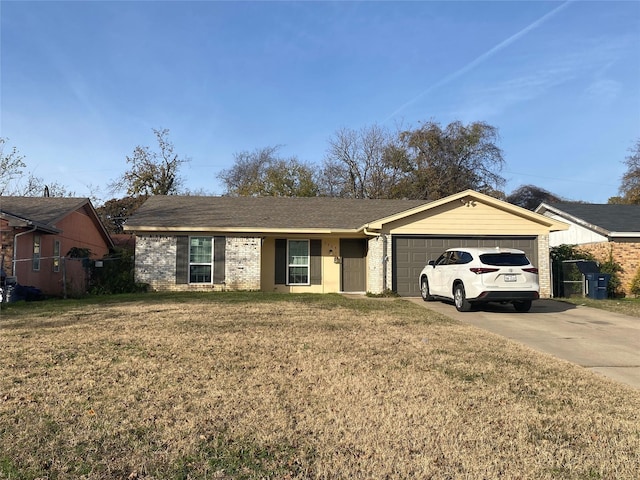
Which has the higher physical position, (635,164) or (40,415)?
(635,164)

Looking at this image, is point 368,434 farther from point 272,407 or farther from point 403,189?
point 403,189

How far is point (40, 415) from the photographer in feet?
13.0

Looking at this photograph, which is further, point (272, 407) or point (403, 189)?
point (403, 189)

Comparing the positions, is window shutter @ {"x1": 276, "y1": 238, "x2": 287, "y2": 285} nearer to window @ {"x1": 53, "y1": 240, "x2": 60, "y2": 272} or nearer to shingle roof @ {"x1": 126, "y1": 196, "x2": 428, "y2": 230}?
shingle roof @ {"x1": 126, "y1": 196, "x2": 428, "y2": 230}

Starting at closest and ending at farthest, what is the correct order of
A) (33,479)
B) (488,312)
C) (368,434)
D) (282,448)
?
(33,479) < (282,448) < (368,434) < (488,312)

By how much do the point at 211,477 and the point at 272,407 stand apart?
1265 mm

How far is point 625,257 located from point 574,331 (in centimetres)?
1117

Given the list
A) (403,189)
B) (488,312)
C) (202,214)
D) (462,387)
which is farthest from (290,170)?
(462,387)

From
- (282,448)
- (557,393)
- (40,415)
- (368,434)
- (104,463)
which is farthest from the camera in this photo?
(557,393)

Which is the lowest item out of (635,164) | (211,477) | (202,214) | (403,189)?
(211,477)

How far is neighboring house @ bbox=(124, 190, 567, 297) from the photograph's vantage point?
52.0 feet

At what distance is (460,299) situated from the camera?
455 inches

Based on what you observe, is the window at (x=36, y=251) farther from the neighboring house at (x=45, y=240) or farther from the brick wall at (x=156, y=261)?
the brick wall at (x=156, y=261)

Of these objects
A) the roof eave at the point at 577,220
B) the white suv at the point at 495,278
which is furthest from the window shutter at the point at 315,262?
the roof eave at the point at 577,220
